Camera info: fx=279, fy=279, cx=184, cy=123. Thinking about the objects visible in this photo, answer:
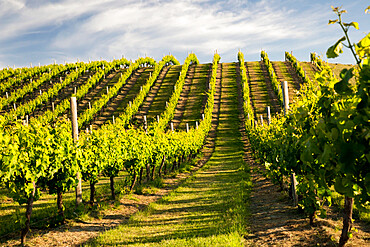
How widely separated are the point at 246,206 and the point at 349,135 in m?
6.43

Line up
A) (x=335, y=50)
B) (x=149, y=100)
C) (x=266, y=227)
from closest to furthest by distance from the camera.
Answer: (x=335, y=50)
(x=266, y=227)
(x=149, y=100)

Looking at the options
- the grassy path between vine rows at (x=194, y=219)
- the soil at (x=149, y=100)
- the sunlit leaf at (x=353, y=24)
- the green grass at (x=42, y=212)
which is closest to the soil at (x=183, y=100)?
the soil at (x=149, y=100)

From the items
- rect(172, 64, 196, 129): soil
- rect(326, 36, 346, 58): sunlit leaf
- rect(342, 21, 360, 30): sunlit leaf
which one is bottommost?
rect(326, 36, 346, 58): sunlit leaf

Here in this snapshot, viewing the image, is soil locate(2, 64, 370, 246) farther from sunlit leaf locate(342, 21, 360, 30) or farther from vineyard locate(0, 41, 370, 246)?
sunlit leaf locate(342, 21, 360, 30)

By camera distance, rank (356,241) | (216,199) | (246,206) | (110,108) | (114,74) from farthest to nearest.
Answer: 1. (114,74)
2. (110,108)
3. (216,199)
4. (246,206)
5. (356,241)

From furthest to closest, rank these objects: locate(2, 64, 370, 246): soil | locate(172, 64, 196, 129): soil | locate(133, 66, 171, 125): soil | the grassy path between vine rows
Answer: locate(133, 66, 171, 125): soil
locate(172, 64, 196, 129): soil
the grassy path between vine rows
locate(2, 64, 370, 246): soil

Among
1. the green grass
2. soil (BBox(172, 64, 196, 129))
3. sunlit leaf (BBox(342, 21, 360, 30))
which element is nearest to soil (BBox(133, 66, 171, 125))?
soil (BBox(172, 64, 196, 129))

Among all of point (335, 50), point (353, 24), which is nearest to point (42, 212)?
point (335, 50)

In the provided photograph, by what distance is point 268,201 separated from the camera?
838 cm

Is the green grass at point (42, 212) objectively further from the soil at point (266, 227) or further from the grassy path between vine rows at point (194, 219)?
the grassy path between vine rows at point (194, 219)

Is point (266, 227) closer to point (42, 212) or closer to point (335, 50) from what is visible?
point (335, 50)

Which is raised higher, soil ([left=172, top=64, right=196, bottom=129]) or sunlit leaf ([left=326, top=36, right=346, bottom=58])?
soil ([left=172, top=64, right=196, bottom=129])

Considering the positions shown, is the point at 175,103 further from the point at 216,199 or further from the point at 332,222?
the point at 332,222

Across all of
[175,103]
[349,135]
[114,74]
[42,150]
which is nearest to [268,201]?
[42,150]
